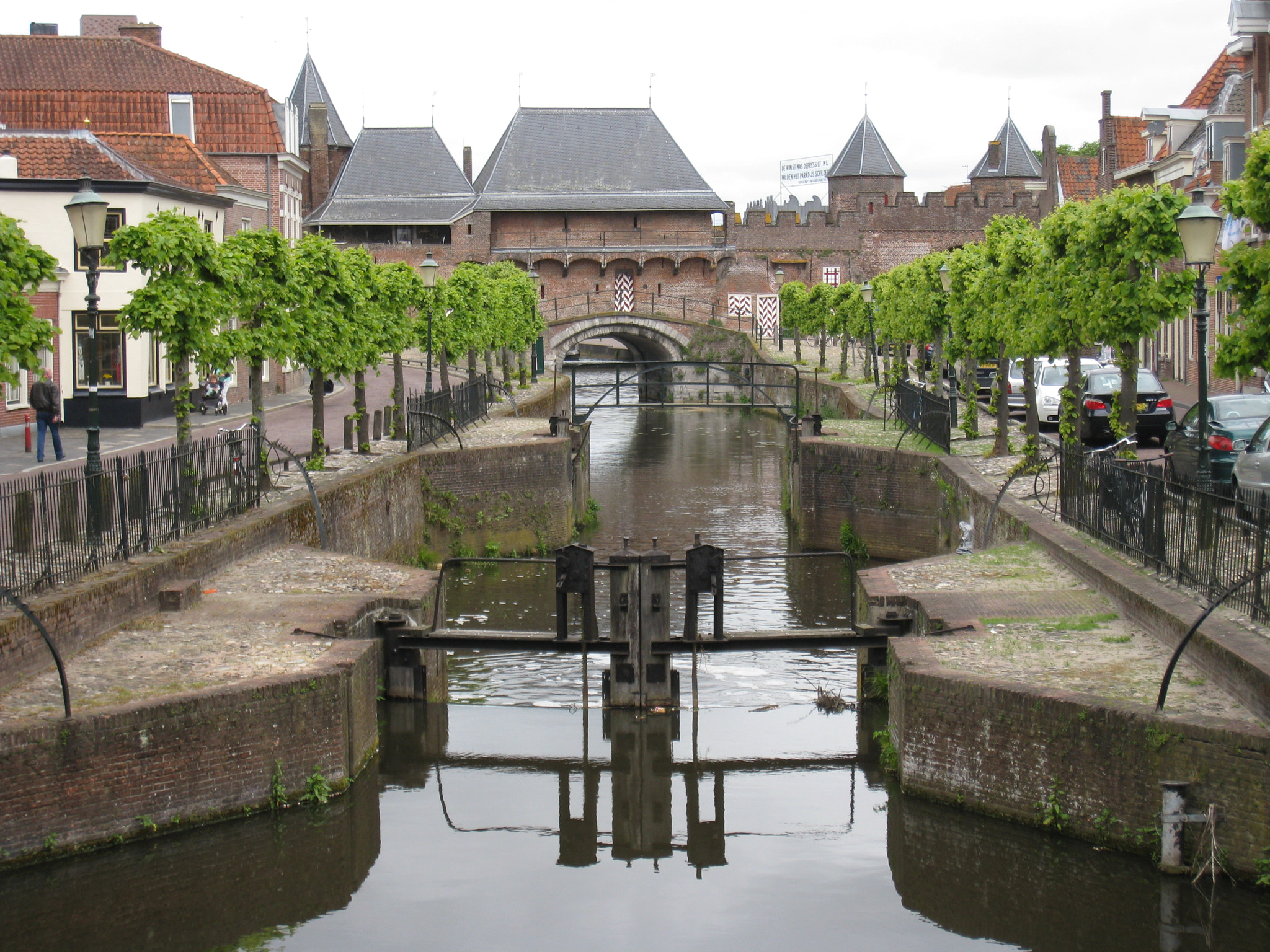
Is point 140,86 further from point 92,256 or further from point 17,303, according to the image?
point 17,303

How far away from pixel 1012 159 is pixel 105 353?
50.2m

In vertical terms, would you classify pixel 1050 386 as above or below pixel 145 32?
below

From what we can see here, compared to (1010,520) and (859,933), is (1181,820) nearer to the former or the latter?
(859,933)

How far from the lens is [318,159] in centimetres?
6141

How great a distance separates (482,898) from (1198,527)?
5.92 meters

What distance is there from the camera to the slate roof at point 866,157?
6550 centimetres

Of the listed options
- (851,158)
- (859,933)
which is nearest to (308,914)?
(859,933)

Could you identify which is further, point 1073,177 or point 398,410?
point 1073,177

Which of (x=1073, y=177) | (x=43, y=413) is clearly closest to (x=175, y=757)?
(x=43, y=413)

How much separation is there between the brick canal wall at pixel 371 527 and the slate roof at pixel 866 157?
145 ft

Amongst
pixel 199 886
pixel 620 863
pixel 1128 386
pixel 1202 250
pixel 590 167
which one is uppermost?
pixel 590 167

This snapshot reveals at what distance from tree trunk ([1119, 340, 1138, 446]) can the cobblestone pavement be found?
808cm

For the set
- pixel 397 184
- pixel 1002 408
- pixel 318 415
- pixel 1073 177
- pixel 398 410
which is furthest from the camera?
pixel 1073 177

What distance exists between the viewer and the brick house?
26625 millimetres
